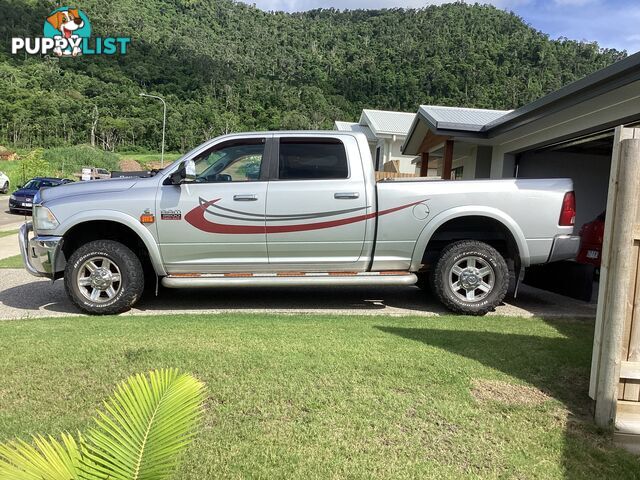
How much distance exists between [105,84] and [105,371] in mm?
77738

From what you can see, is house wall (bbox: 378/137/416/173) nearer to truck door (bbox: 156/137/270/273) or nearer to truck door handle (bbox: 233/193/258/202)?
truck door (bbox: 156/137/270/273)

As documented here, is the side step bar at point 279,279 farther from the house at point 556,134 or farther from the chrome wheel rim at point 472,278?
the house at point 556,134

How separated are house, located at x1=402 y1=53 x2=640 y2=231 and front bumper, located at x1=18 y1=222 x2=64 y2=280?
7.24 meters

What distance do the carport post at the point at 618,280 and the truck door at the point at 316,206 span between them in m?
3.21

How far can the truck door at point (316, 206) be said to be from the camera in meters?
5.99

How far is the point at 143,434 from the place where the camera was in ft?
5.21

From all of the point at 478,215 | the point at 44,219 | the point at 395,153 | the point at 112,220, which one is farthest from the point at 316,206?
the point at 395,153

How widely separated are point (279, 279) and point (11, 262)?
7353 millimetres

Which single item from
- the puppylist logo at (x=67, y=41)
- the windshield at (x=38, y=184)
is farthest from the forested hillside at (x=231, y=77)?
the windshield at (x=38, y=184)

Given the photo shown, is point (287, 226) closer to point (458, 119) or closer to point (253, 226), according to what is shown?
point (253, 226)

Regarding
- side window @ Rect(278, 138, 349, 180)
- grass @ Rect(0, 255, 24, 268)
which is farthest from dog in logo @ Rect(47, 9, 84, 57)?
side window @ Rect(278, 138, 349, 180)

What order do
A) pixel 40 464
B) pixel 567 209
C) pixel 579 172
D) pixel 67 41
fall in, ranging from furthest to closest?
pixel 67 41 → pixel 579 172 → pixel 567 209 → pixel 40 464

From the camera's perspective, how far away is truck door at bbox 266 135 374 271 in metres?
5.99

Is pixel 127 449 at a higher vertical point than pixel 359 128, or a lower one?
lower
